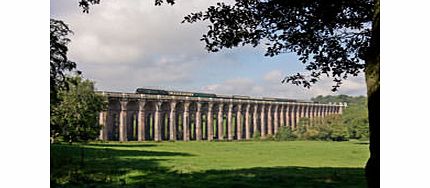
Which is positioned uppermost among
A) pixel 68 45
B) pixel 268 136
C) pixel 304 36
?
pixel 68 45

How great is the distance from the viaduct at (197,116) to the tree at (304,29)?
10264 millimetres

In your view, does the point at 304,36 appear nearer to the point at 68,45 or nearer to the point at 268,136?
the point at 68,45

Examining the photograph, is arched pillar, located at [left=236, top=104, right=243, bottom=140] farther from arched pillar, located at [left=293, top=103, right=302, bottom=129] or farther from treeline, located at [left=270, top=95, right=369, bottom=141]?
arched pillar, located at [left=293, top=103, right=302, bottom=129]

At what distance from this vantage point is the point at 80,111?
13164mm

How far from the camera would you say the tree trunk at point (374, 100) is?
6.08 feet

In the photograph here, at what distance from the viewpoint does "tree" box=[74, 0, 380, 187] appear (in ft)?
10.5

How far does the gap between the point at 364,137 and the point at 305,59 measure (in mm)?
11428

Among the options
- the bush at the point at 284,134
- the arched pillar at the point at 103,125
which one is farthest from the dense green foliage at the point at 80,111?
the bush at the point at 284,134

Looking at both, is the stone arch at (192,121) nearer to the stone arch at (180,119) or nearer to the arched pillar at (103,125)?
the stone arch at (180,119)

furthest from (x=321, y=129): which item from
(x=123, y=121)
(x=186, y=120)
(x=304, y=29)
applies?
(x=304, y=29)

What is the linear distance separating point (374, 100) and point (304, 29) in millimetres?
1650

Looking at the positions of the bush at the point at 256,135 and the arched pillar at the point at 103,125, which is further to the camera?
the bush at the point at 256,135

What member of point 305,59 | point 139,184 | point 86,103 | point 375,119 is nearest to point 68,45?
point 139,184
